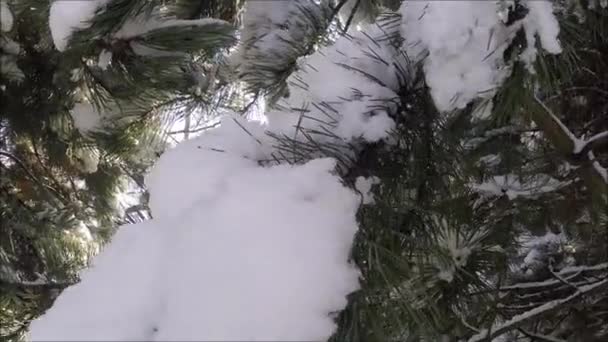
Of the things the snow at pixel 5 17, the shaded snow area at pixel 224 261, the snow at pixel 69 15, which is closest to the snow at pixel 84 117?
the snow at pixel 5 17

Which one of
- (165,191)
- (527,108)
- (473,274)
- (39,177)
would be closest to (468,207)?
(473,274)

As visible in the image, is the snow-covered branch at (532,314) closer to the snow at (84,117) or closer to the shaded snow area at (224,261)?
the shaded snow area at (224,261)

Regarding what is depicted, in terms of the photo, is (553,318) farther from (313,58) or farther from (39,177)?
(39,177)

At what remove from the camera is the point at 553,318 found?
1193mm

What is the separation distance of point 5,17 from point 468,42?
92cm

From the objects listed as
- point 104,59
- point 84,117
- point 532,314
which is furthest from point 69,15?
point 532,314

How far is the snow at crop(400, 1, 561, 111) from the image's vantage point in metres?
0.48

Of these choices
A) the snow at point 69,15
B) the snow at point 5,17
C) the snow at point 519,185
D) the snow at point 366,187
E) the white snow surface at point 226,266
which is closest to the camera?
the white snow surface at point 226,266

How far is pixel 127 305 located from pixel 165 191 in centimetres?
10

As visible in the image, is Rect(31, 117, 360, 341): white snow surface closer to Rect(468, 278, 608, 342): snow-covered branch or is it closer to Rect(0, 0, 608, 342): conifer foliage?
Rect(0, 0, 608, 342): conifer foliage

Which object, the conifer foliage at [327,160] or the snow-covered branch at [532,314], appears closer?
the conifer foliage at [327,160]

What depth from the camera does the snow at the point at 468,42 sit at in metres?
0.48

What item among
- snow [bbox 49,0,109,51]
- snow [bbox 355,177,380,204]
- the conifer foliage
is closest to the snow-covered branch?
the conifer foliage

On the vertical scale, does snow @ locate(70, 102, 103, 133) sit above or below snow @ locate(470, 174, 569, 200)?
above
